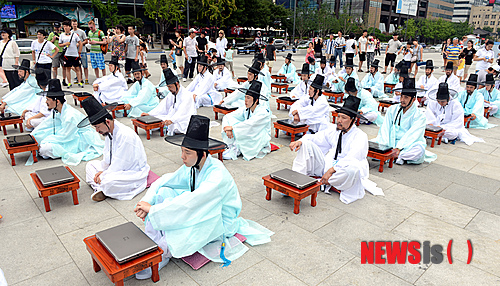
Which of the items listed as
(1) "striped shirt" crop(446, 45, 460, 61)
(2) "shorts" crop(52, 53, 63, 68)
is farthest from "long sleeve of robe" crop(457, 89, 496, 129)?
(2) "shorts" crop(52, 53, 63, 68)

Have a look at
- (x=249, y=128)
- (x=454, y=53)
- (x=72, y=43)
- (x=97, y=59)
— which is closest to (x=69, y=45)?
(x=72, y=43)

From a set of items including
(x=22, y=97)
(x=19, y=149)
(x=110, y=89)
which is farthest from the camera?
(x=110, y=89)

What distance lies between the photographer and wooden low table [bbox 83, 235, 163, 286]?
2.87m

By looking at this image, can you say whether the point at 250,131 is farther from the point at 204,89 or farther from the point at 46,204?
the point at 204,89

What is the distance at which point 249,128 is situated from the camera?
260 inches

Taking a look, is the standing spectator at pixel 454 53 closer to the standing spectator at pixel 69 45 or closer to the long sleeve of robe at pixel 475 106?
the long sleeve of robe at pixel 475 106

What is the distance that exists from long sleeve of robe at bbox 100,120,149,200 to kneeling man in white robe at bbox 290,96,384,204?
224cm

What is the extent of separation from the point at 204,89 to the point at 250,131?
4.68 metres

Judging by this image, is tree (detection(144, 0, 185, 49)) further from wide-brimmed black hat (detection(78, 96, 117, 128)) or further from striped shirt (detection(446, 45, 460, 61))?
wide-brimmed black hat (detection(78, 96, 117, 128))

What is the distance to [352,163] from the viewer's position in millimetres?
4883

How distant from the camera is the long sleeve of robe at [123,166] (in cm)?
471

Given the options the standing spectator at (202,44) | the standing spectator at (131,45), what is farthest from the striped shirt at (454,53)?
the standing spectator at (131,45)

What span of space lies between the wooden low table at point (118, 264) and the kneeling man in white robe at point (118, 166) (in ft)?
5.40

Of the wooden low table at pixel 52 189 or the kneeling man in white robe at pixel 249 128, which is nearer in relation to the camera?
the wooden low table at pixel 52 189
